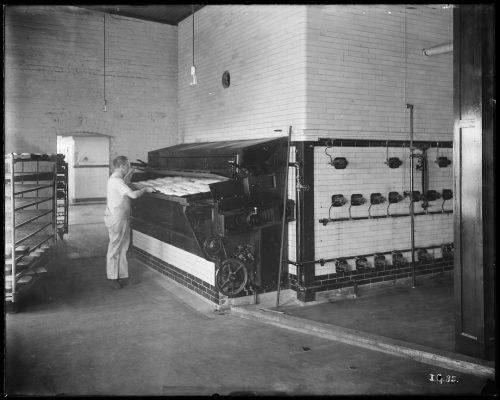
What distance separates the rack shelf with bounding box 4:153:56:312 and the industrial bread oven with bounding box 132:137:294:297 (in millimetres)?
1808

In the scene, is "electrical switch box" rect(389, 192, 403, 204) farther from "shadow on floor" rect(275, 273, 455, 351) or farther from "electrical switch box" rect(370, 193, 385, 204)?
"shadow on floor" rect(275, 273, 455, 351)

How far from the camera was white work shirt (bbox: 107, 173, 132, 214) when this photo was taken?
717 cm

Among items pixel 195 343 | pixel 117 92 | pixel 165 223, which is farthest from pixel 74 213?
pixel 195 343

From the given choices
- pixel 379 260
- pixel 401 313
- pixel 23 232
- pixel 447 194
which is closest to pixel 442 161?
pixel 447 194

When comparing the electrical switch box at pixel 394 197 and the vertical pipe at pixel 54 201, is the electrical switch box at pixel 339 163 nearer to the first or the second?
the electrical switch box at pixel 394 197

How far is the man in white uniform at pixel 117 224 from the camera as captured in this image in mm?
7211

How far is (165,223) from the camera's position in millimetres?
7488

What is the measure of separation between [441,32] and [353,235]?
11.1 feet

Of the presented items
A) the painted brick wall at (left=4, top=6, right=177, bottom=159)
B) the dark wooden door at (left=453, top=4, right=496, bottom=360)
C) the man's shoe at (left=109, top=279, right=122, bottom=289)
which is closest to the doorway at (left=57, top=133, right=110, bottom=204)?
the painted brick wall at (left=4, top=6, right=177, bottom=159)

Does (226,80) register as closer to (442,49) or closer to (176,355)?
(442,49)

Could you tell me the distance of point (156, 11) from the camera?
9.03 metres

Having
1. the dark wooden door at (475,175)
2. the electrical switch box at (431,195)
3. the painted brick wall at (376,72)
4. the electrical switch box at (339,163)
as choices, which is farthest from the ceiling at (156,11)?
the dark wooden door at (475,175)

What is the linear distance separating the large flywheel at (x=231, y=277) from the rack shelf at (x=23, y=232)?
2.44 meters

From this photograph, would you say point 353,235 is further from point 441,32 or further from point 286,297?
point 441,32
